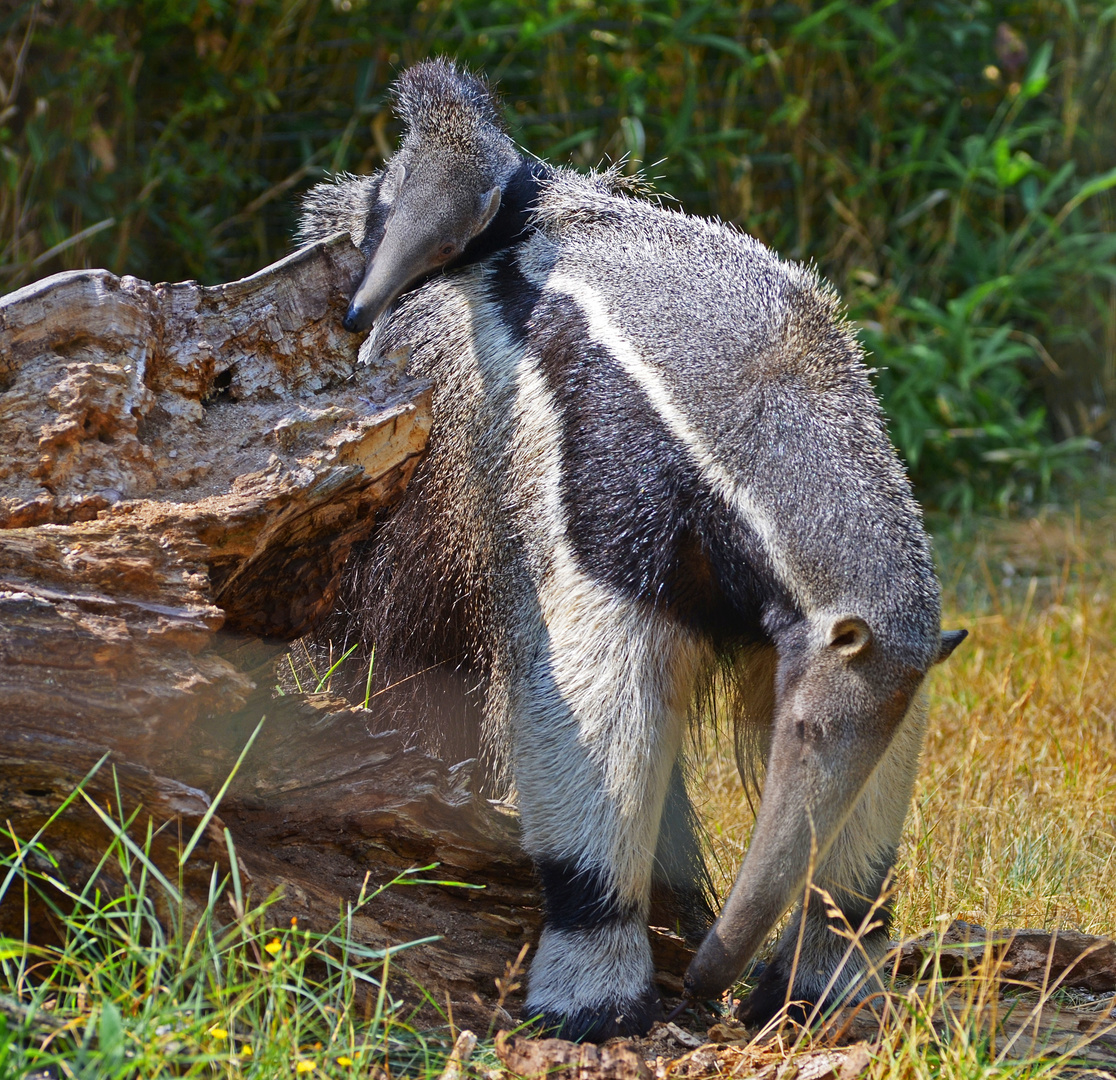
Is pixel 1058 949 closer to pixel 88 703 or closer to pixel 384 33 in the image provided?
pixel 88 703

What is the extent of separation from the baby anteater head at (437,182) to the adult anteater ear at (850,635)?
4.51ft

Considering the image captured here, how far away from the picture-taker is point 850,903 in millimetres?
2824

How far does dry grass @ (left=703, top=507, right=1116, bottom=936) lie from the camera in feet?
11.1

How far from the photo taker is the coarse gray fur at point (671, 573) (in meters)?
2.39

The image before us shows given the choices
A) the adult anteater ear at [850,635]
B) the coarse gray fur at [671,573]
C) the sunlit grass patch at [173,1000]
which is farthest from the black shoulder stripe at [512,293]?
the sunlit grass patch at [173,1000]

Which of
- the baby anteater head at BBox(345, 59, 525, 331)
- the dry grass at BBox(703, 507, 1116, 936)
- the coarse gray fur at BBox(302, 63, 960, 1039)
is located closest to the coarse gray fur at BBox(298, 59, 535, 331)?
the baby anteater head at BBox(345, 59, 525, 331)

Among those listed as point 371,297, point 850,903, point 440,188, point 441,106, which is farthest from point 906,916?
point 441,106

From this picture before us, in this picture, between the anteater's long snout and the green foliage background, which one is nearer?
the anteater's long snout

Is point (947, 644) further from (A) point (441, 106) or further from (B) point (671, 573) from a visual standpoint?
(A) point (441, 106)

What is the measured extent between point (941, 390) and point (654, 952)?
522 centimetres

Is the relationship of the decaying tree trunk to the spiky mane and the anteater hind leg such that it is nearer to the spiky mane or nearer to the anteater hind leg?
the spiky mane

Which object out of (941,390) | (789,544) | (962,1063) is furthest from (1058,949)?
(941,390)

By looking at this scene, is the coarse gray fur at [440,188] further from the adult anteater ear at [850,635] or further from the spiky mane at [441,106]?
the adult anteater ear at [850,635]

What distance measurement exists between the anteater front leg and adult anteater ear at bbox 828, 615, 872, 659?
404mm
